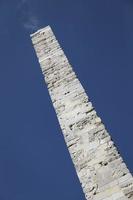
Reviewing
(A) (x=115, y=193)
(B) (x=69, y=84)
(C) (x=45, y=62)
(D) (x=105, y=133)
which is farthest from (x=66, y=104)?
(A) (x=115, y=193)

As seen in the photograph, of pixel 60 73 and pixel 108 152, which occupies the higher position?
pixel 60 73

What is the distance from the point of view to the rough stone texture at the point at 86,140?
5950 mm

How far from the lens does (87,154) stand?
21.5 ft

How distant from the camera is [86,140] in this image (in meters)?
6.76

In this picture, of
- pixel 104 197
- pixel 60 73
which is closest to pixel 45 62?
pixel 60 73

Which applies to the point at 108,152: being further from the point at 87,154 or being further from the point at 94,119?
the point at 94,119

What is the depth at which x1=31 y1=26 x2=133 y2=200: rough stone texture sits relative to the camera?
595 cm

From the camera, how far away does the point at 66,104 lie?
761 centimetres

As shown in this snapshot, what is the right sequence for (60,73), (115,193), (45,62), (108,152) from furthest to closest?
1. (45,62)
2. (60,73)
3. (108,152)
4. (115,193)

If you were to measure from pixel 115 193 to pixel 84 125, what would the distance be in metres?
1.60

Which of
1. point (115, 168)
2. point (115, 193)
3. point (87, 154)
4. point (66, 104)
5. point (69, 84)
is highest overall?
point (69, 84)

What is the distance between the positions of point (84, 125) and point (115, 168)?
46.9 inches

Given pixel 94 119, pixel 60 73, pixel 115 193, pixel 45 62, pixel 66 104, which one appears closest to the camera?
pixel 115 193

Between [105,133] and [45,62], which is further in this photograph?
[45,62]
